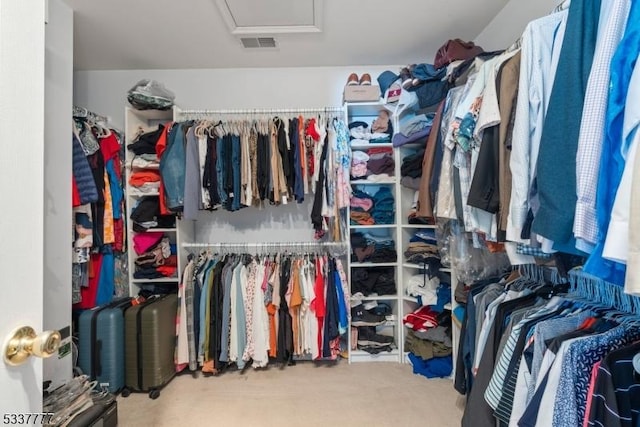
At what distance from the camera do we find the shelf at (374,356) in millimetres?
2393

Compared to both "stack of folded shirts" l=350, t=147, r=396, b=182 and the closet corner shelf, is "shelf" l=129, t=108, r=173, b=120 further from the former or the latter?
the closet corner shelf

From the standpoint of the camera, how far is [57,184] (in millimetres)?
1687

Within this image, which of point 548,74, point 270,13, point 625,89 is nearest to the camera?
point 625,89

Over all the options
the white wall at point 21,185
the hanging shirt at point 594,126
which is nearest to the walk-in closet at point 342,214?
the hanging shirt at point 594,126

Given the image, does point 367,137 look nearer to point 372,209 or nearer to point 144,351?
point 372,209

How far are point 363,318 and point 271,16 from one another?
2257 millimetres

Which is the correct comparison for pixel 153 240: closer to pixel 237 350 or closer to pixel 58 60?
pixel 237 350

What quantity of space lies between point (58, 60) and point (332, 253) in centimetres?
215

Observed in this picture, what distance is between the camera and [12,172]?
543 mm

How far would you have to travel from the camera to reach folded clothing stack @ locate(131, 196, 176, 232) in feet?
7.53

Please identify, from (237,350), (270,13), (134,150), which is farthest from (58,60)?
(237,350)

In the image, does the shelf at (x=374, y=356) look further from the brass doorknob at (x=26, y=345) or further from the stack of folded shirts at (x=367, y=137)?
the brass doorknob at (x=26, y=345)

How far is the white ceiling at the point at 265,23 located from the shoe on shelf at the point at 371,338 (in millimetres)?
2266

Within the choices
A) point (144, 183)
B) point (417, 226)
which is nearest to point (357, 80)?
point (417, 226)
